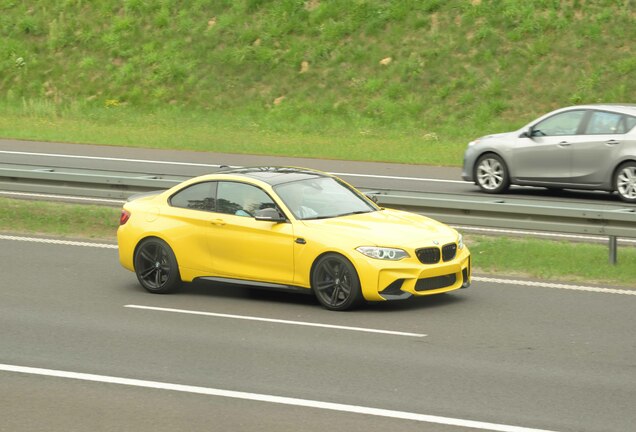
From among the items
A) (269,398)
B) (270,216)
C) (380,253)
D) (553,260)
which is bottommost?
(269,398)

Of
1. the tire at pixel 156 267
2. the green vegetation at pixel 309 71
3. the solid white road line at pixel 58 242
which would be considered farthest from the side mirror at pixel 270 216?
the green vegetation at pixel 309 71

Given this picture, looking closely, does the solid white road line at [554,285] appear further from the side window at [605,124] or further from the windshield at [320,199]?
the side window at [605,124]

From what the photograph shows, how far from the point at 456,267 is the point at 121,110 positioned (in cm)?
2407

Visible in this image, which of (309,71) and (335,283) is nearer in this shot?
(335,283)

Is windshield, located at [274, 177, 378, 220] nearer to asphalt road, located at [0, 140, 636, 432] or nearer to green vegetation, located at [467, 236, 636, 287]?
asphalt road, located at [0, 140, 636, 432]

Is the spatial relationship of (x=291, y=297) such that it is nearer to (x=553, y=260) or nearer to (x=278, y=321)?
(x=278, y=321)

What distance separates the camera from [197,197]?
1361 centimetres

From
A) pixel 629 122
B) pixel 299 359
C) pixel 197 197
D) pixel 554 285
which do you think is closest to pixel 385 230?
pixel 197 197

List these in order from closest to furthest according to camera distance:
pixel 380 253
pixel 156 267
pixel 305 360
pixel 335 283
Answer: pixel 305 360 < pixel 380 253 < pixel 335 283 < pixel 156 267

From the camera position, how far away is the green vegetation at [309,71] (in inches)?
1221

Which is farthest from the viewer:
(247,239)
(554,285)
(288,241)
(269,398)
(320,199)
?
(554,285)

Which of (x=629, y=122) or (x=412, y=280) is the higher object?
(x=629, y=122)

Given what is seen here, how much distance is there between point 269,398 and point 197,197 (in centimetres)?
495

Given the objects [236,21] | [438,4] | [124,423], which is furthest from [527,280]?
[236,21]
